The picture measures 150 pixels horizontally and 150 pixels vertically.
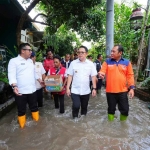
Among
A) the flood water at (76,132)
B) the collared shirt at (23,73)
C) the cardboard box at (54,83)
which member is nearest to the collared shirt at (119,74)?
the flood water at (76,132)

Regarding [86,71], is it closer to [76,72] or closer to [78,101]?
[76,72]

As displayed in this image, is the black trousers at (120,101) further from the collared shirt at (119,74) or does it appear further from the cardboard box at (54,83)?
the cardboard box at (54,83)

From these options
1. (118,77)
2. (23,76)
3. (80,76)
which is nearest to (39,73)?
(23,76)

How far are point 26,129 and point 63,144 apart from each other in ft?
3.70

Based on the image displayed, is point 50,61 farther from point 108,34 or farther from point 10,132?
point 10,132

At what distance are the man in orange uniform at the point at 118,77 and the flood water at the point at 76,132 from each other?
1.78ft

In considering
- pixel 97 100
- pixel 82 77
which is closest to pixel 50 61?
pixel 97 100

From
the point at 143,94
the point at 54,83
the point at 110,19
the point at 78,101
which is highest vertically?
the point at 110,19

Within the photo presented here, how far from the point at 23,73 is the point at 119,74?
6.92 ft

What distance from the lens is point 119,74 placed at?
395cm

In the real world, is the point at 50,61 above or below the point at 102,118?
above

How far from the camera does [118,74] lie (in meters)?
3.95

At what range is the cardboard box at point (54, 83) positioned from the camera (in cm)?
445

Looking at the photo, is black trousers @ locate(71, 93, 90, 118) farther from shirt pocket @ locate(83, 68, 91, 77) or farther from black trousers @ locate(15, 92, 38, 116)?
black trousers @ locate(15, 92, 38, 116)
